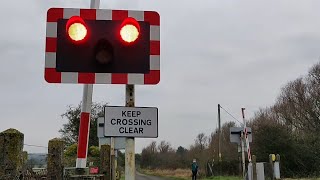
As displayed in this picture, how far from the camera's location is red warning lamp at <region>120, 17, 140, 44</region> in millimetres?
4691

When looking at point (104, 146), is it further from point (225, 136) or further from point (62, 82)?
point (225, 136)

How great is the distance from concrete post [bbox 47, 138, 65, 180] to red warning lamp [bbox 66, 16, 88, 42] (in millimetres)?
2437

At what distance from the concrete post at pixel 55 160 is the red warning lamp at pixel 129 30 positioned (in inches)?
102

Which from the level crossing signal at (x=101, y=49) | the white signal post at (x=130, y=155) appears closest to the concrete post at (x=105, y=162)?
the white signal post at (x=130, y=155)

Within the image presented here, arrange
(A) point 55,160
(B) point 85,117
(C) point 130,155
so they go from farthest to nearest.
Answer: (B) point 85,117 → (A) point 55,160 → (C) point 130,155

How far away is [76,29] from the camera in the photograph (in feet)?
15.3

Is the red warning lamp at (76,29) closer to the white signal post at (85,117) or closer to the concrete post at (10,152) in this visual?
the concrete post at (10,152)

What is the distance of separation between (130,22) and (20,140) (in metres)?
1.62

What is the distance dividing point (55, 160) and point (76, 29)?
272 centimetres

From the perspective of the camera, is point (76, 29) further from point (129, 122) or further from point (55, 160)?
point (55, 160)

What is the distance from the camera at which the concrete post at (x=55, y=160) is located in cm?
671

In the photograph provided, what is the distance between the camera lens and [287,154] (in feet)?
116

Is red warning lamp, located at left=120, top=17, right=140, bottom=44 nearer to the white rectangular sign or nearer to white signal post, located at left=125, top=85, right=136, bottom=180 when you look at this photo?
white signal post, located at left=125, top=85, right=136, bottom=180

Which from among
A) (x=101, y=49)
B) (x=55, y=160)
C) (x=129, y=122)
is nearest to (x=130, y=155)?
(x=129, y=122)
